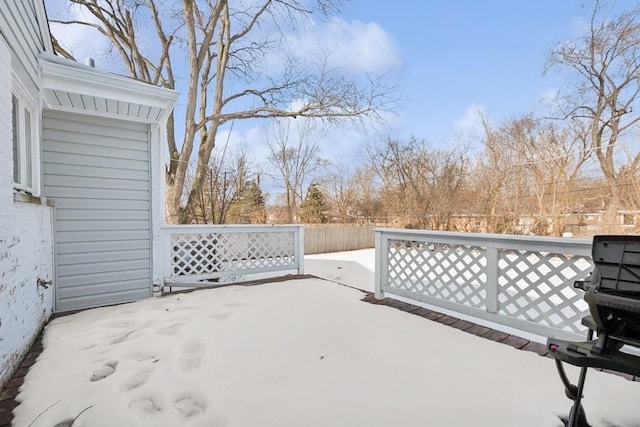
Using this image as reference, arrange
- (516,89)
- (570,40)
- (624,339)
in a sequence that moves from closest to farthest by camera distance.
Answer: (624,339) → (570,40) → (516,89)

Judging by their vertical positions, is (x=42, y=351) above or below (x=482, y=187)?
below

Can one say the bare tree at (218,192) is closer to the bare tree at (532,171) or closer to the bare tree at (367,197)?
the bare tree at (367,197)

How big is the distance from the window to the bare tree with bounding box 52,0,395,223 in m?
5.46

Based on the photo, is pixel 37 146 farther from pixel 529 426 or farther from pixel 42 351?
pixel 529 426

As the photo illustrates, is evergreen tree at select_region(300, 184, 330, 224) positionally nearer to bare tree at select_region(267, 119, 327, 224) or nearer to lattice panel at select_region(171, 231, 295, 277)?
bare tree at select_region(267, 119, 327, 224)

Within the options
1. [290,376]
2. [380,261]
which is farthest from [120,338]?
[380,261]

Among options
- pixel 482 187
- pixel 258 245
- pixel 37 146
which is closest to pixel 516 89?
pixel 482 187

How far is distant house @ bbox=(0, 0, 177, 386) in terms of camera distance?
237 centimetres

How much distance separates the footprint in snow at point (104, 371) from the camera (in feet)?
7.39

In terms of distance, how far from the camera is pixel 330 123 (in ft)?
34.8

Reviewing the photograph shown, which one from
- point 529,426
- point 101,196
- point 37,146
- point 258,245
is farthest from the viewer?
point 258,245

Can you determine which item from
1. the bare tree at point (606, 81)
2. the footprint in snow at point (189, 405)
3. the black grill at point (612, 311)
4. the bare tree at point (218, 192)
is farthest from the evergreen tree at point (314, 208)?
the black grill at point (612, 311)

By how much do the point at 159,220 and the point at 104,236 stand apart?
68cm

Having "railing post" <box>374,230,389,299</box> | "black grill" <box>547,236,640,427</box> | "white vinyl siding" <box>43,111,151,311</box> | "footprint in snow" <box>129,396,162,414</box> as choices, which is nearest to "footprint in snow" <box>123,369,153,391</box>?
"footprint in snow" <box>129,396,162,414</box>
